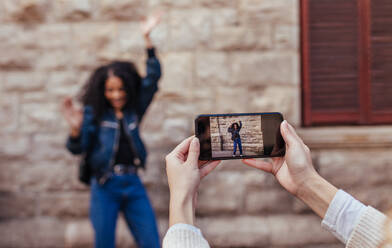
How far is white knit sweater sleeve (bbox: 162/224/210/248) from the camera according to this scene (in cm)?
103

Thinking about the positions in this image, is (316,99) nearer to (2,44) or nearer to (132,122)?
(132,122)

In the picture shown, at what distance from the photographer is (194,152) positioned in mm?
1327

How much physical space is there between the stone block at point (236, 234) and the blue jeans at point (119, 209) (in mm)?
1111

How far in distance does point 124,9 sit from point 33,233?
2532 mm

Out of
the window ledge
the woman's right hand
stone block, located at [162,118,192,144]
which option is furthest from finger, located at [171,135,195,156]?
the window ledge

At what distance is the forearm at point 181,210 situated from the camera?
1133mm

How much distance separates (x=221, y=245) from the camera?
13.6 feet

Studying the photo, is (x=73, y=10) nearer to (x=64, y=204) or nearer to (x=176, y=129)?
(x=176, y=129)

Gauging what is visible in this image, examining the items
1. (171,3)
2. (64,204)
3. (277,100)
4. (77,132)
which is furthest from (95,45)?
(277,100)

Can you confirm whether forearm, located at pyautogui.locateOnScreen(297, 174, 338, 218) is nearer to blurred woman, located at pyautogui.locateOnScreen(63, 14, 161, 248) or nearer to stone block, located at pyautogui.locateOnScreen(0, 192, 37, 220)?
blurred woman, located at pyautogui.locateOnScreen(63, 14, 161, 248)

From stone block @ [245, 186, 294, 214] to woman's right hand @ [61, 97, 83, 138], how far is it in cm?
196

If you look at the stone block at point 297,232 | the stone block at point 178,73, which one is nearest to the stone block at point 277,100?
the stone block at point 178,73

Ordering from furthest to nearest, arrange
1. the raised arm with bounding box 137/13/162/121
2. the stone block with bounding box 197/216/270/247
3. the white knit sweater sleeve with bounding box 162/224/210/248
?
the stone block with bounding box 197/216/270/247 < the raised arm with bounding box 137/13/162/121 < the white knit sweater sleeve with bounding box 162/224/210/248

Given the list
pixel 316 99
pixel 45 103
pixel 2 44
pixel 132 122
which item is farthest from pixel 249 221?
pixel 2 44
